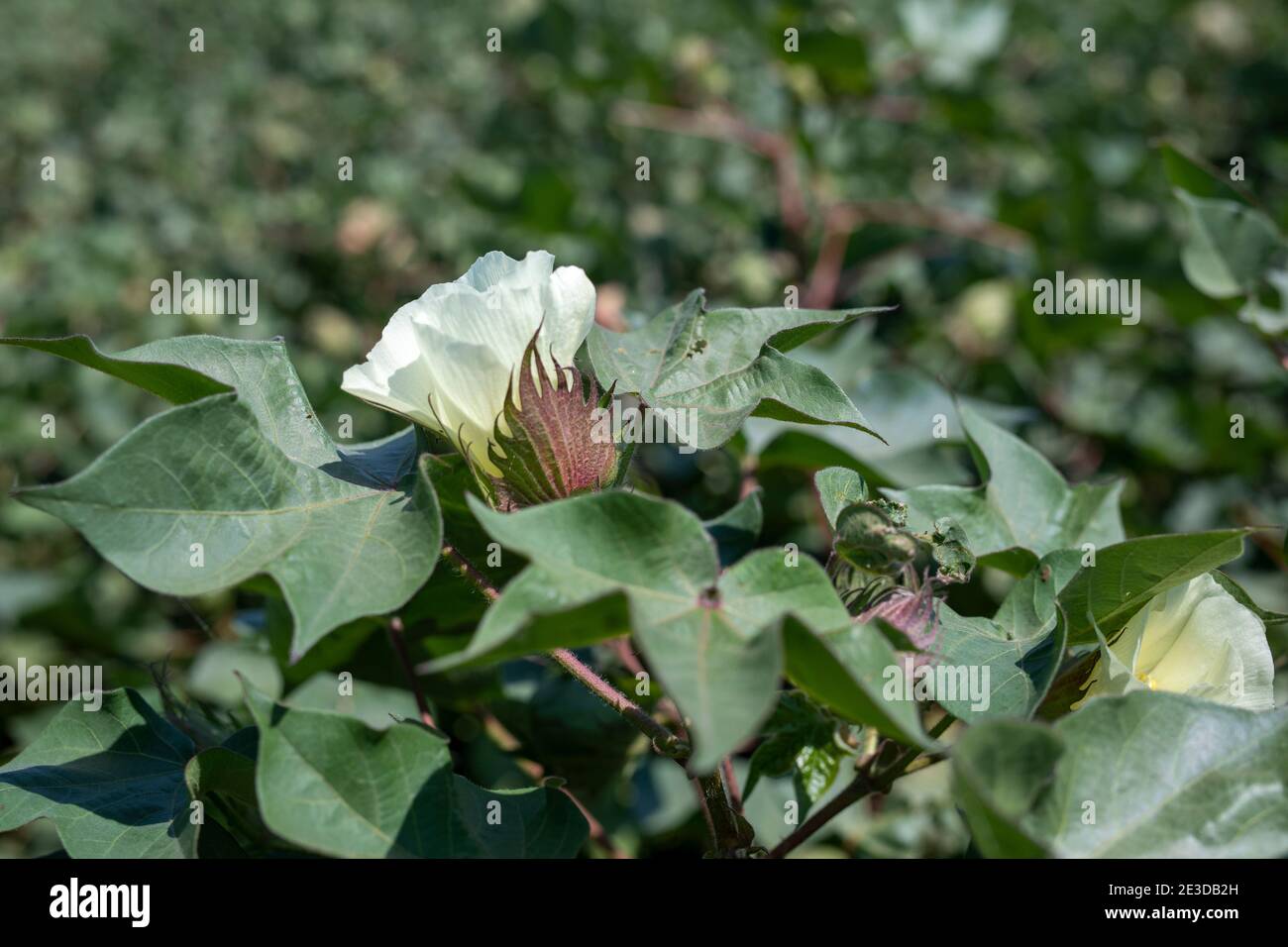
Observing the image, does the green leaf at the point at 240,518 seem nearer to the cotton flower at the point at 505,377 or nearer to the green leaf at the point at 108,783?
the cotton flower at the point at 505,377

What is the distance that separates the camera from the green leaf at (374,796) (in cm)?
65

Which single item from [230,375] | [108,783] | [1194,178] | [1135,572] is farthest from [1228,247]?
[108,783]

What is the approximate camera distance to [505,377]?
0.75 meters

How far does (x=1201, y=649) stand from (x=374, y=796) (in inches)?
22.1

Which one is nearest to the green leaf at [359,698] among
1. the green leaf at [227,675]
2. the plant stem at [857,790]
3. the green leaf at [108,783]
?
the green leaf at [227,675]

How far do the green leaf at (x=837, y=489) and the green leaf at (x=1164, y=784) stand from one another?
0.71ft

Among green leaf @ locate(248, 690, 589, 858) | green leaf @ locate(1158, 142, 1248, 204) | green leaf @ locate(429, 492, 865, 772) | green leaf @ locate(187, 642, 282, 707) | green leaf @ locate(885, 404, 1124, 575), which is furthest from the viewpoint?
green leaf @ locate(187, 642, 282, 707)

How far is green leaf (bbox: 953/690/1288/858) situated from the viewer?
646 millimetres

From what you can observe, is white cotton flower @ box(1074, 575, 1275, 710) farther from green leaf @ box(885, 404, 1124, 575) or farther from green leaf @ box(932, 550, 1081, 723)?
green leaf @ box(885, 404, 1124, 575)

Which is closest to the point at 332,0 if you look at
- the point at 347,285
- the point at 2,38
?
the point at 2,38

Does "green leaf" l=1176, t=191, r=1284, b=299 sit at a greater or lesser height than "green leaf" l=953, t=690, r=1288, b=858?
greater

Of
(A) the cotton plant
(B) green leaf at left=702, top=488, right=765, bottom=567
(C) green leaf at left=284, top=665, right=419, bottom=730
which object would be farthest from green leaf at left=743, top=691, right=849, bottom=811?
(C) green leaf at left=284, top=665, right=419, bottom=730

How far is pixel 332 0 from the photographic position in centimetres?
351

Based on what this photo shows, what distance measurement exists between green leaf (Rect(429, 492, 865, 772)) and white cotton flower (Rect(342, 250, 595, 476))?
135 mm
